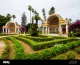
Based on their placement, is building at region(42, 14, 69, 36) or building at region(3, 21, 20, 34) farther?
building at region(42, 14, 69, 36)

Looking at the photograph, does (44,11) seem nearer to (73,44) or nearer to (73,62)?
(73,44)

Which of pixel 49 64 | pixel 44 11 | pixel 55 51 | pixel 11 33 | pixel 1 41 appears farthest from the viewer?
pixel 1 41

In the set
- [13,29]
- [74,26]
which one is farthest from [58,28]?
[13,29]

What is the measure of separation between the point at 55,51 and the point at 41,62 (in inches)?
34.4

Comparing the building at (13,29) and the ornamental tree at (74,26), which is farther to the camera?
the ornamental tree at (74,26)

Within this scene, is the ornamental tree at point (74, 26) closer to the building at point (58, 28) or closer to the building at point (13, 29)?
the building at point (58, 28)

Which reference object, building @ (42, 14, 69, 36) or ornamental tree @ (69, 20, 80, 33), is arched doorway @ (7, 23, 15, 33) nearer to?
building @ (42, 14, 69, 36)

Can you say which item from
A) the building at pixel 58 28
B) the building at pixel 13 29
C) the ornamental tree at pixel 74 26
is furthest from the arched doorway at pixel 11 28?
the ornamental tree at pixel 74 26

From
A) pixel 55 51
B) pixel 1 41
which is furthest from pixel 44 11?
pixel 1 41

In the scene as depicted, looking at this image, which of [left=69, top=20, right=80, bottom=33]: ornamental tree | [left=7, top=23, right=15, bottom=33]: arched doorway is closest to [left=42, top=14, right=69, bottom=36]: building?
[left=69, top=20, right=80, bottom=33]: ornamental tree

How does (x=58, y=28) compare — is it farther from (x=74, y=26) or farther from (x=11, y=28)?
(x=11, y=28)

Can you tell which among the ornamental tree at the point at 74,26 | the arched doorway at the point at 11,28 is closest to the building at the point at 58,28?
the ornamental tree at the point at 74,26

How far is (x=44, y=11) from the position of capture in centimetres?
246

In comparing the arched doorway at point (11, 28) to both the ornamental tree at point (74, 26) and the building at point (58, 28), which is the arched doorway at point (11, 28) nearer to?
the building at point (58, 28)
